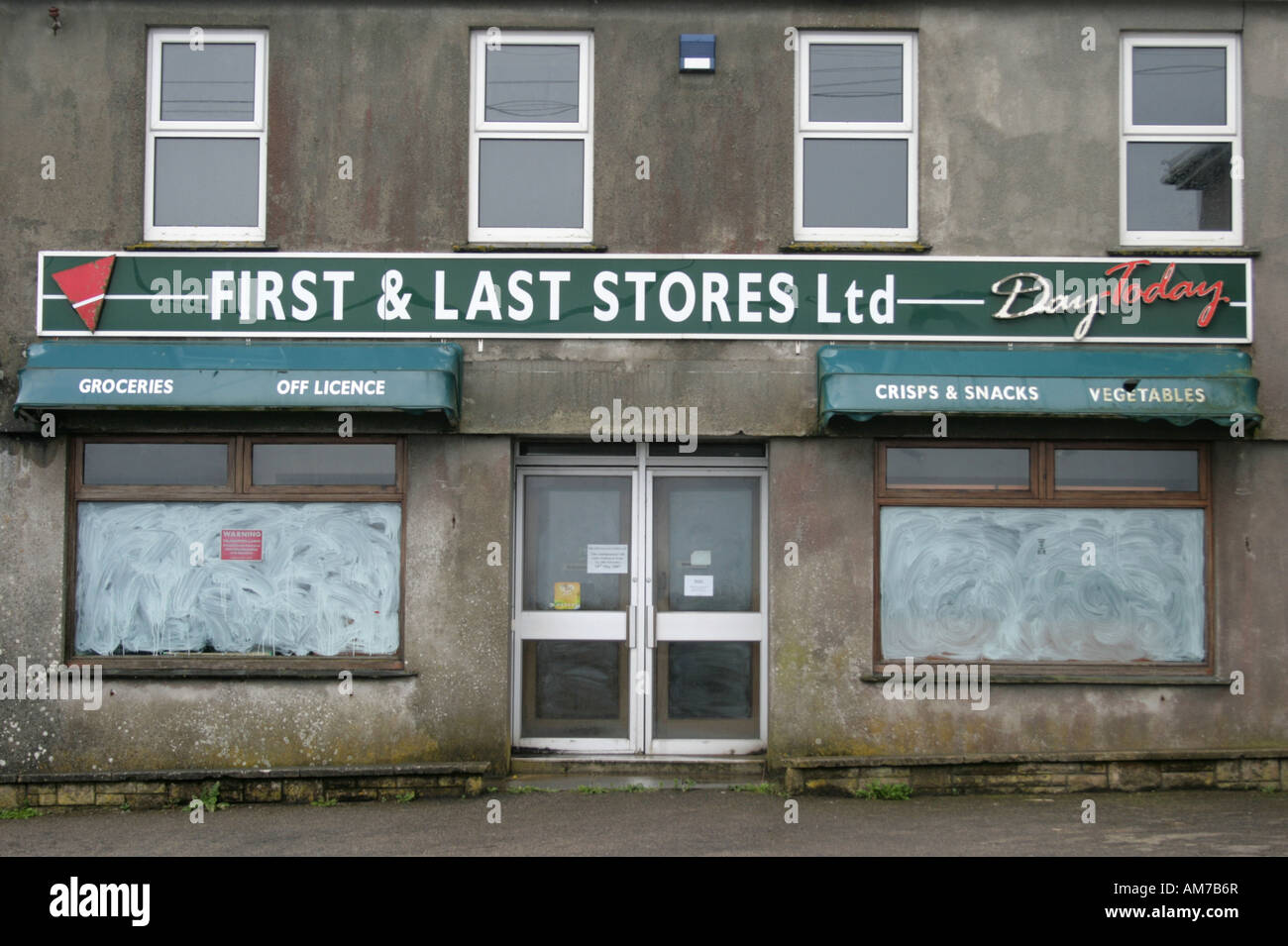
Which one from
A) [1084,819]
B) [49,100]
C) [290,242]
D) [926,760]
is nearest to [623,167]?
[290,242]

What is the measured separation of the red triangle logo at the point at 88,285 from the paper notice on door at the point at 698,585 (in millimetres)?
4930

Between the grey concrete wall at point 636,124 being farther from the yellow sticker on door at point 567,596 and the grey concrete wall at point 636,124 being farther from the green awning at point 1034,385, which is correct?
the yellow sticker on door at point 567,596

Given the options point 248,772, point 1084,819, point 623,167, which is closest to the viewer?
point 1084,819

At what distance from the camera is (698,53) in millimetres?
9211

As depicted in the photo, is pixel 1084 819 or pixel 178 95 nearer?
pixel 1084 819

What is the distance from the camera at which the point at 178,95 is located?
9375mm

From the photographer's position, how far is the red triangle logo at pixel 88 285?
9.14m

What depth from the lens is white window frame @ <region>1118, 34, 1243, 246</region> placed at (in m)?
9.30

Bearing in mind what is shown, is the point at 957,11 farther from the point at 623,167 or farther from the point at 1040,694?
the point at 1040,694

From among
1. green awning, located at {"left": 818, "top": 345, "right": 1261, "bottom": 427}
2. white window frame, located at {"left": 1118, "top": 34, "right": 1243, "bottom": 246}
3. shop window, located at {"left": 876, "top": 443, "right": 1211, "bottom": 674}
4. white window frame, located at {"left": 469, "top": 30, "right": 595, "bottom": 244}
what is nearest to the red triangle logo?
white window frame, located at {"left": 469, "top": 30, "right": 595, "bottom": 244}

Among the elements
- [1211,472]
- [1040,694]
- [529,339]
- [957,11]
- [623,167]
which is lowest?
[1040,694]

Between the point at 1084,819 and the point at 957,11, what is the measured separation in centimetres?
602

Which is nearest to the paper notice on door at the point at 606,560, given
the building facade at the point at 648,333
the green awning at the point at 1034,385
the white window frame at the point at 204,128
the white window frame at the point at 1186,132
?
the building facade at the point at 648,333

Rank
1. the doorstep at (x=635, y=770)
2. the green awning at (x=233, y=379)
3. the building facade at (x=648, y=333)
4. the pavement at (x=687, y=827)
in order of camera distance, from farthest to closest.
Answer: the doorstep at (x=635, y=770) → the building facade at (x=648, y=333) → the green awning at (x=233, y=379) → the pavement at (x=687, y=827)
